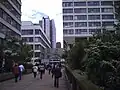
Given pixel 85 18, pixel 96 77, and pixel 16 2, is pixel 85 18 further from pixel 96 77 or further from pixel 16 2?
pixel 96 77

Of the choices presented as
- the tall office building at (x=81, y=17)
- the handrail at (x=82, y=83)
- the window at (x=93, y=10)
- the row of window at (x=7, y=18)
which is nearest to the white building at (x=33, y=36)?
the tall office building at (x=81, y=17)

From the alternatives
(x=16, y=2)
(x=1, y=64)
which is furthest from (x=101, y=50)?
(x=16, y=2)

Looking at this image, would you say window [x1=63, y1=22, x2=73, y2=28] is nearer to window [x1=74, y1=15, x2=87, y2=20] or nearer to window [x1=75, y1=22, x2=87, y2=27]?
window [x1=75, y1=22, x2=87, y2=27]

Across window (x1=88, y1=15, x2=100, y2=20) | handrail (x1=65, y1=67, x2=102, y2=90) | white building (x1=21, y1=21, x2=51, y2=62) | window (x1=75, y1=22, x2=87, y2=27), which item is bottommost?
handrail (x1=65, y1=67, x2=102, y2=90)

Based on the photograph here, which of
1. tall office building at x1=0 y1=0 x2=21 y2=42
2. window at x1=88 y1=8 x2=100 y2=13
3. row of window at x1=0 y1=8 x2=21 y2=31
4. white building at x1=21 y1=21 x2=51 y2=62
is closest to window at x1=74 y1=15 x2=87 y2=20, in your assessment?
window at x1=88 y1=8 x2=100 y2=13

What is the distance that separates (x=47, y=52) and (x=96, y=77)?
109487mm

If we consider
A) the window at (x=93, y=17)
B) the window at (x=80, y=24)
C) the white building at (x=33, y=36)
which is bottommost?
the white building at (x=33, y=36)

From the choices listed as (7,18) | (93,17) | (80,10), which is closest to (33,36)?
(80,10)

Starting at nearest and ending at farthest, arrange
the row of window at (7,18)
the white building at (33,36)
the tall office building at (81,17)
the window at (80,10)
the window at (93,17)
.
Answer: the row of window at (7,18) < the tall office building at (81,17) < the window at (93,17) < the window at (80,10) < the white building at (33,36)

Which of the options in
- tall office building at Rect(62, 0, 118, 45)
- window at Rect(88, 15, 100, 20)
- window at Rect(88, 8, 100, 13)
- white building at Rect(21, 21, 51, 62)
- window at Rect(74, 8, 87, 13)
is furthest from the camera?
white building at Rect(21, 21, 51, 62)

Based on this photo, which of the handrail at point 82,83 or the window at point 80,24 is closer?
the handrail at point 82,83

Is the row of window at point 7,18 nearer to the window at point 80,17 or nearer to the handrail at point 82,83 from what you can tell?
the window at point 80,17

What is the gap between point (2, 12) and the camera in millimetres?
61031

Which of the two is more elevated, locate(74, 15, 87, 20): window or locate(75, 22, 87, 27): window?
locate(74, 15, 87, 20): window
